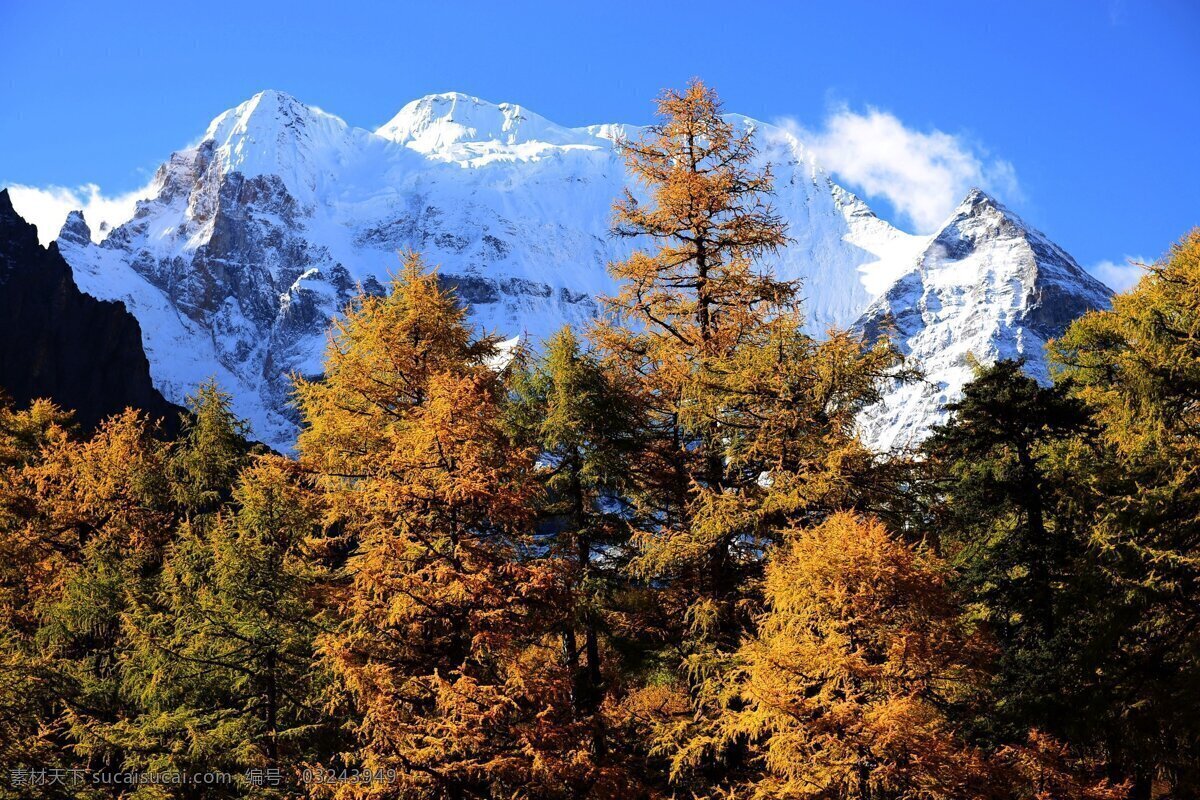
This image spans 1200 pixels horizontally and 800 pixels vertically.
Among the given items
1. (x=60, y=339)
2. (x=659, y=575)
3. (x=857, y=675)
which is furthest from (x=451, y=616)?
(x=60, y=339)

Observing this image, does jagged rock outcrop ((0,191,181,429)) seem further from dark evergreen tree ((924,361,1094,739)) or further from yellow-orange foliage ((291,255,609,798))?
dark evergreen tree ((924,361,1094,739))

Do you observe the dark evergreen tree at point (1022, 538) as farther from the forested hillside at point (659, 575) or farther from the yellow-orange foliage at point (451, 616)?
the yellow-orange foliage at point (451, 616)

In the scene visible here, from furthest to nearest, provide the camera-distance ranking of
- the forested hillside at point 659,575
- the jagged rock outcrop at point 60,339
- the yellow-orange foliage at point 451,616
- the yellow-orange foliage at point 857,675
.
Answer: the jagged rock outcrop at point 60,339 → the forested hillside at point 659,575 → the yellow-orange foliage at point 451,616 → the yellow-orange foliage at point 857,675

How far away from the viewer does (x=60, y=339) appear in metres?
116

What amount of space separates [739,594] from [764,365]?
11.4 ft

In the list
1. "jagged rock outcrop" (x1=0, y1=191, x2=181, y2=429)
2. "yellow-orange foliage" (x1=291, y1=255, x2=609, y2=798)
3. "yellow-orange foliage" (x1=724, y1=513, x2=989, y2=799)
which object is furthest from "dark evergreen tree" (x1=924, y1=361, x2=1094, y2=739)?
"jagged rock outcrop" (x1=0, y1=191, x2=181, y2=429)

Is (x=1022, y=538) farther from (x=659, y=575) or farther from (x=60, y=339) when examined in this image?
(x=60, y=339)

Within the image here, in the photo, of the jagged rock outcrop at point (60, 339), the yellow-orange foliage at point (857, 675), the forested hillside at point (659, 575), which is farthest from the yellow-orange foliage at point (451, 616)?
the jagged rock outcrop at point (60, 339)

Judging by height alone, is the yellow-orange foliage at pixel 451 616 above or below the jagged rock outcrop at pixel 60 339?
below

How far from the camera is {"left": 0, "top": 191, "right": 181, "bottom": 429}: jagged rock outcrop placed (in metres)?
110

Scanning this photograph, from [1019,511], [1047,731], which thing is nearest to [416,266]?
[1019,511]

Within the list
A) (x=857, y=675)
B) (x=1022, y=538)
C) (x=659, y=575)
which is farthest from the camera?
(x=1022, y=538)

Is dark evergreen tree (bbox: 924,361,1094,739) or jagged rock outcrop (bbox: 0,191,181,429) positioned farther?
jagged rock outcrop (bbox: 0,191,181,429)

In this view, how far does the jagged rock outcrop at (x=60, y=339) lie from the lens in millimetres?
110375
